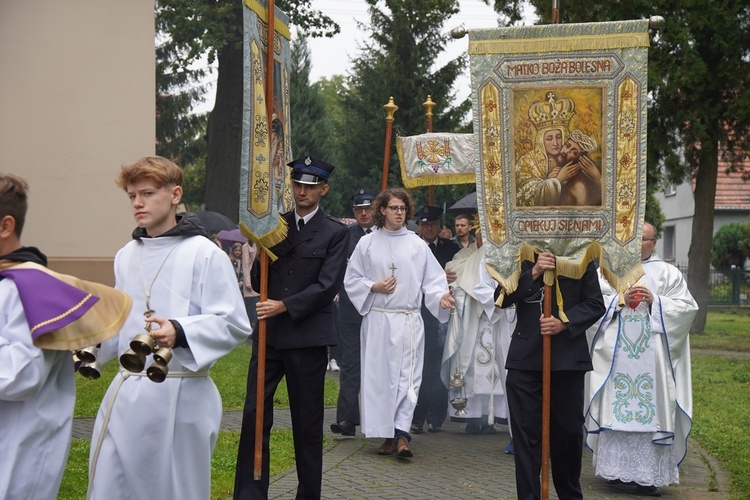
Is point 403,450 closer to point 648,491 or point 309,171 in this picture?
point 648,491

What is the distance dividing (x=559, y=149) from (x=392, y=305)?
10.7ft

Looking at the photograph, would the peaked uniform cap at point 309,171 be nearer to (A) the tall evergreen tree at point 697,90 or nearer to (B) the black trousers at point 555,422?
(B) the black trousers at point 555,422

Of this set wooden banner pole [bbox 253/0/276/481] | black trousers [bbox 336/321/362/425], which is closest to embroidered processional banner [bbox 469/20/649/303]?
wooden banner pole [bbox 253/0/276/481]

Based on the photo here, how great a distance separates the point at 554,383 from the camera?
688 centimetres

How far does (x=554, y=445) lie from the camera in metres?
6.85

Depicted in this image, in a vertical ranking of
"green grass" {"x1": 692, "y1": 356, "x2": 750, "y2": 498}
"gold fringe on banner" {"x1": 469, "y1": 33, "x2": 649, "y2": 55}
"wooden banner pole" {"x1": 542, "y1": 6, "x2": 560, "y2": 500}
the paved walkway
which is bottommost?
"green grass" {"x1": 692, "y1": 356, "x2": 750, "y2": 498}

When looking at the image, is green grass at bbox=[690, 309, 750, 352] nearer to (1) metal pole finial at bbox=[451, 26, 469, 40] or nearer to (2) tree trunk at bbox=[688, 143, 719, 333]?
(2) tree trunk at bbox=[688, 143, 719, 333]

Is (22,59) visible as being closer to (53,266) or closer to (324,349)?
(53,266)

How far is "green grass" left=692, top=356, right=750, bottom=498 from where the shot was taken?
30.8 feet

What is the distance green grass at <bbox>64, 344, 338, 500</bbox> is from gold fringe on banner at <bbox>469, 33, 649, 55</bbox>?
133 inches

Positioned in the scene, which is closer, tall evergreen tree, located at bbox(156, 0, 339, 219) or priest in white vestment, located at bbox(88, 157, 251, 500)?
priest in white vestment, located at bbox(88, 157, 251, 500)

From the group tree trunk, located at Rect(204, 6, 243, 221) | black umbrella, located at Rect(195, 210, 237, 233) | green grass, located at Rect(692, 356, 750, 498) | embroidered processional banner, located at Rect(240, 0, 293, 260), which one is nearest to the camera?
embroidered processional banner, located at Rect(240, 0, 293, 260)

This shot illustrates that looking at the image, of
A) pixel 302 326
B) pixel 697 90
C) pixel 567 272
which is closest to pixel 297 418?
pixel 302 326

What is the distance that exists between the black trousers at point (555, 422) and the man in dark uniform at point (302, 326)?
1196mm
